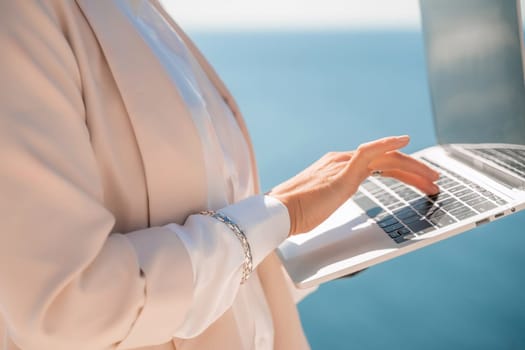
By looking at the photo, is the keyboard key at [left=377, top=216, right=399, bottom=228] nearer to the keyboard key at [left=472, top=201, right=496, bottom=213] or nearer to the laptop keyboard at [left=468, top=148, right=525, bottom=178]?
the keyboard key at [left=472, top=201, right=496, bottom=213]

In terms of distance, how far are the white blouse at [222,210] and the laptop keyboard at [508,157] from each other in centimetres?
44

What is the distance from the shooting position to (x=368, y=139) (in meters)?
3.78

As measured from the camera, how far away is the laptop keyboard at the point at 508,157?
843 mm

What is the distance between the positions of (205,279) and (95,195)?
14cm

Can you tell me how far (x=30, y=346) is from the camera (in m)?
0.46

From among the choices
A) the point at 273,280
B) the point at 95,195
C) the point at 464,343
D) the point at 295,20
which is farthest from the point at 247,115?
the point at 295,20

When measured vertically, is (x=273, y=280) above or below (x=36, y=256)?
below

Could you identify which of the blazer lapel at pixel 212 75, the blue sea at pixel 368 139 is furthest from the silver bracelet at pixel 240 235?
the blue sea at pixel 368 139

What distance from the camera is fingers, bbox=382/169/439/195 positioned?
801mm

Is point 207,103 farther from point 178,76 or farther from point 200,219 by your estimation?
point 200,219

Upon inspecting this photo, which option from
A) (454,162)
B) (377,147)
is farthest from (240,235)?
(454,162)

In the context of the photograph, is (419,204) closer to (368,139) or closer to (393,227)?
(393,227)

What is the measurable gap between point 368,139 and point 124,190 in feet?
11.1

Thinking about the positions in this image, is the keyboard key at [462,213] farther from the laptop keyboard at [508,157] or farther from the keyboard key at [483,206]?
the laptop keyboard at [508,157]
